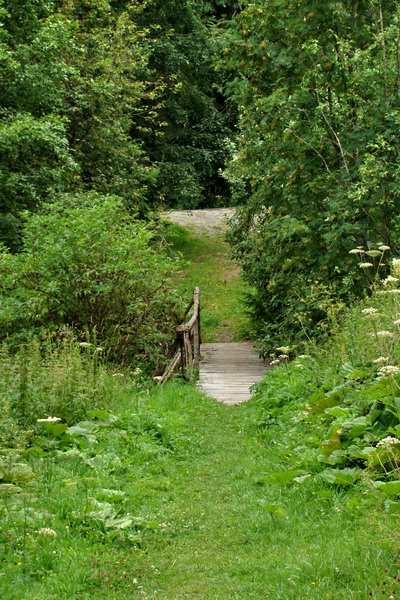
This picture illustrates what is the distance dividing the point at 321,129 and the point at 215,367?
5.80 meters

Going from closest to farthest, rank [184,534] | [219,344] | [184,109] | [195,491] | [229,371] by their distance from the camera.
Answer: [184,534] → [195,491] → [229,371] → [219,344] → [184,109]

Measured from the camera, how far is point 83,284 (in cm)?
1065

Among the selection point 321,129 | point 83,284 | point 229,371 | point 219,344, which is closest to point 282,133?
point 321,129

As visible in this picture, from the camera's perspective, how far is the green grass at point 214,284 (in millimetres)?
22219

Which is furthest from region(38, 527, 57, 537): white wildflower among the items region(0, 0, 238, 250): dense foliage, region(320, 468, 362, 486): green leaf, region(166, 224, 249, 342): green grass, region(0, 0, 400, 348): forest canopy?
region(166, 224, 249, 342): green grass

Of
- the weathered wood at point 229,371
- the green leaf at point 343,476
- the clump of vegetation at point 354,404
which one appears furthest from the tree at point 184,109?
the green leaf at point 343,476

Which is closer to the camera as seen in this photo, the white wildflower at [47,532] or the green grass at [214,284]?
the white wildflower at [47,532]

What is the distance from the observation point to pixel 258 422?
857 centimetres

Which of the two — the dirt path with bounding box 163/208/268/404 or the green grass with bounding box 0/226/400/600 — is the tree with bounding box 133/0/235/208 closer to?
the dirt path with bounding box 163/208/268/404

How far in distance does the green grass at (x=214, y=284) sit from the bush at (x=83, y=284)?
26.8 feet

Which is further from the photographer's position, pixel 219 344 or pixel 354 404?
pixel 219 344

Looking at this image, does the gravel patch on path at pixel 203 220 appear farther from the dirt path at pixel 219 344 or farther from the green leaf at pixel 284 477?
the green leaf at pixel 284 477

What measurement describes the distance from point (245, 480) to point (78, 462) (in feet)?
5.07

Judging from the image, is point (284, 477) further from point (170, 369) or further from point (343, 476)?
point (170, 369)
